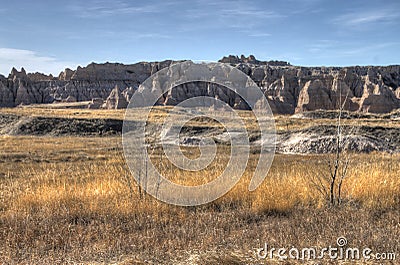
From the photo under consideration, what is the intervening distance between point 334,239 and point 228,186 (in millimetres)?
2598

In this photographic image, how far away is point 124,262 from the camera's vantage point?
13.5ft

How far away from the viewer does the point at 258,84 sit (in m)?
96.4

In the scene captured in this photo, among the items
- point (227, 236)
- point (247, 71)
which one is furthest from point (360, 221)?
point (247, 71)

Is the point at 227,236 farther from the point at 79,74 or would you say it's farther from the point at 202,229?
the point at 79,74

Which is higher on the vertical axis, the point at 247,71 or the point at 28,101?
the point at 247,71
